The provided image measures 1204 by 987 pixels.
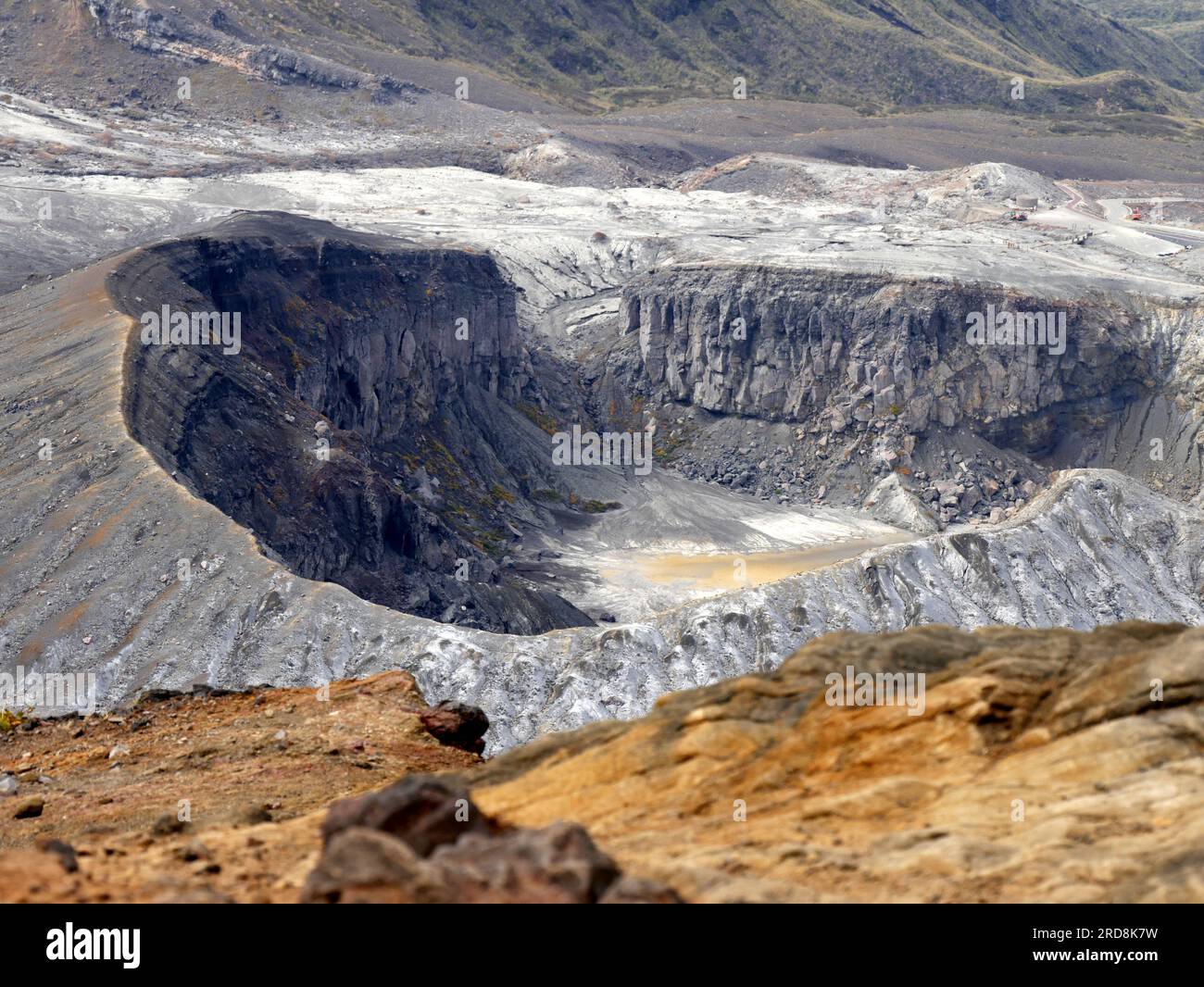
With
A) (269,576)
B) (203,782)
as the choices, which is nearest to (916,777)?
(203,782)

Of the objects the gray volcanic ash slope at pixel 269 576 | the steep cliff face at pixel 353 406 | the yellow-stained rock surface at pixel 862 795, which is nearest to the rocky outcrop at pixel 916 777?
the yellow-stained rock surface at pixel 862 795

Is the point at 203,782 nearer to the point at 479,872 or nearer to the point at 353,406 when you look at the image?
the point at 479,872

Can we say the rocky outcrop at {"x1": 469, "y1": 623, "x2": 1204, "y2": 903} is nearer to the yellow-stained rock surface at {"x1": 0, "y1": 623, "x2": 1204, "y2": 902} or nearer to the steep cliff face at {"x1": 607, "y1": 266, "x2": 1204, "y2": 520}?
the yellow-stained rock surface at {"x1": 0, "y1": 623, "x2": 1204, "y2": 902}

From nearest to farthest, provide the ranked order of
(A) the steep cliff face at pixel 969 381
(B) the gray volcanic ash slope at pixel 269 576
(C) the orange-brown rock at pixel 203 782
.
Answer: (C) the orange-brown rock at pixel 203 782 < (B) the gray volcanic ash slope at pixel 269 576 < (A) the steep cliff face at pixel 969 381

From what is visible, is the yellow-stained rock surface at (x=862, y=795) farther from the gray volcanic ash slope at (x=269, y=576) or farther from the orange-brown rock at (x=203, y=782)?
the gray volcanic ash slope at (x=269, y=576)

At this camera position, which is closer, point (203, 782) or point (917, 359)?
point (203, 782)

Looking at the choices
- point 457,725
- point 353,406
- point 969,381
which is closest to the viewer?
point 457,725

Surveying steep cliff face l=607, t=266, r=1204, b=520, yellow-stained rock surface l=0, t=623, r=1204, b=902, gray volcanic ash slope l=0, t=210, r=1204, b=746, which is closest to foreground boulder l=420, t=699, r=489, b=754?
yellow-stained rock surface l=0, t=623, r=1204, b=902
